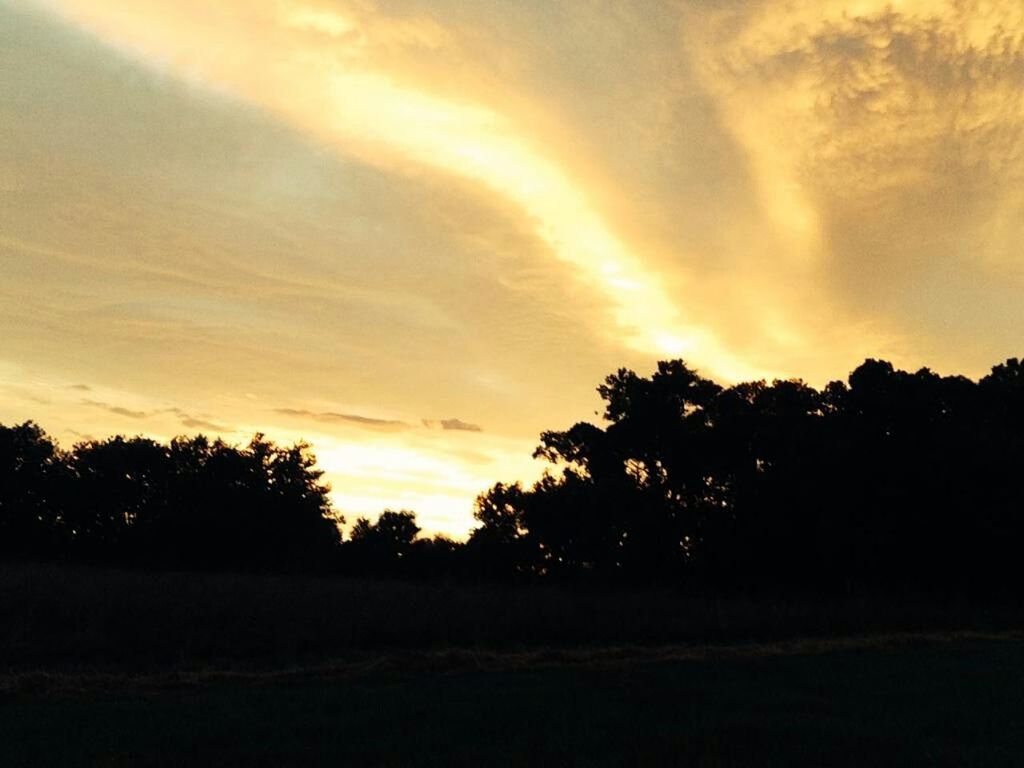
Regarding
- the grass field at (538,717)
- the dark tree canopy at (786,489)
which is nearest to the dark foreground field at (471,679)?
the grass field at (538,717)

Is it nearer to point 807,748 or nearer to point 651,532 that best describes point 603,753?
point 807,748

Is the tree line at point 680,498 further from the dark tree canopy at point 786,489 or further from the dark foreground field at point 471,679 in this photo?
the dark foreground field at point 471,679

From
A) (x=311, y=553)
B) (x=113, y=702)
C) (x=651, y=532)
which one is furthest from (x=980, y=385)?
(x=113, y=702)

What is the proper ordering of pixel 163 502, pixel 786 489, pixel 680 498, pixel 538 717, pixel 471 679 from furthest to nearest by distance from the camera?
pixel 163 502 < pixel 680 498 < pixel 786 489 < pixel 471 679 < pixel 538 717

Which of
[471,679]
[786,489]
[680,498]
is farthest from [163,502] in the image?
[471,679]

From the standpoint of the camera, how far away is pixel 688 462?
180 feet

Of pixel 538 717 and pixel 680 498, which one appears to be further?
pixel 680 498

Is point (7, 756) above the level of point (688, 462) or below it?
below

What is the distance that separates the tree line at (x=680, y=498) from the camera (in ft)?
146

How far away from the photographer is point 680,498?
181 ft

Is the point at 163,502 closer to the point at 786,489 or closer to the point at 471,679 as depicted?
the point at 786,489

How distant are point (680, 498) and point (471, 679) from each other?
4023 cm

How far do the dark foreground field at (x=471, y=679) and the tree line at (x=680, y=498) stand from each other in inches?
570

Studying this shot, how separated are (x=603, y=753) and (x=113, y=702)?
823cm
